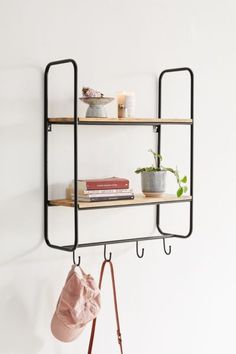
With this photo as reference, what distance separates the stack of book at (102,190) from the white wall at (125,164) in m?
0.12

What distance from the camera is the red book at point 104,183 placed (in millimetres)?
2254

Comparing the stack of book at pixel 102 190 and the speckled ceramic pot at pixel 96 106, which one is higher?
the speckled ceramic pot at pixel 96 106

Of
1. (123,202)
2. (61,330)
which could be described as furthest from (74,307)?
(123,202)

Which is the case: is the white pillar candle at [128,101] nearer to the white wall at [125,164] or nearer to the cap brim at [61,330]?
the white wall at [125,164]

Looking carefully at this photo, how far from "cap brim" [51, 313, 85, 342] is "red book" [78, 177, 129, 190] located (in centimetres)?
45

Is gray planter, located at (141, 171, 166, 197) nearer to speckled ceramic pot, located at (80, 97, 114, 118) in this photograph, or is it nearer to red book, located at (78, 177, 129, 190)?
red book, located at (78, 177, 129, 190)

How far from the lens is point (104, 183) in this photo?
2293mm

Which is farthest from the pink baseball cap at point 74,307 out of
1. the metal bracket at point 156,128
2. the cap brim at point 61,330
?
the metal bracket at point 156,128

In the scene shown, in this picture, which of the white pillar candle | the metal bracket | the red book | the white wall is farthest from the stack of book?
the metal bracket
